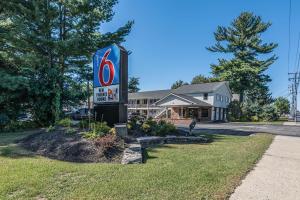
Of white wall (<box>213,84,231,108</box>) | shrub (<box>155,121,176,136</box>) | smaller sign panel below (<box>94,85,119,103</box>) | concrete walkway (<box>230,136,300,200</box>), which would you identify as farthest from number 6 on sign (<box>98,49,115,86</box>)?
white wall (<box>213,84,231,108</box>)

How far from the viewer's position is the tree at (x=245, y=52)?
1592 inches

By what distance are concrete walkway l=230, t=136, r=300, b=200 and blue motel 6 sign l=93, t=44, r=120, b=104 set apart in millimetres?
5554

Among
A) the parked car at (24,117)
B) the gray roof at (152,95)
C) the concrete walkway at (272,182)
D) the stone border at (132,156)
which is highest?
the gray roof at (152,95)

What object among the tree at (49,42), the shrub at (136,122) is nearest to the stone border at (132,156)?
the shrub at (136,122)

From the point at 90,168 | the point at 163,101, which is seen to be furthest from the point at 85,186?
the point at 163,101

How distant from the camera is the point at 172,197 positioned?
382 cm

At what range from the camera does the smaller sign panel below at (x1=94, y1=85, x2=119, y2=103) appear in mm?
9023

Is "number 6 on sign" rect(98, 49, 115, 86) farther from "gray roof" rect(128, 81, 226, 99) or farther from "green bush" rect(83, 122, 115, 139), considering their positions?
"gray roof" rect(128, 81, 226, 99)

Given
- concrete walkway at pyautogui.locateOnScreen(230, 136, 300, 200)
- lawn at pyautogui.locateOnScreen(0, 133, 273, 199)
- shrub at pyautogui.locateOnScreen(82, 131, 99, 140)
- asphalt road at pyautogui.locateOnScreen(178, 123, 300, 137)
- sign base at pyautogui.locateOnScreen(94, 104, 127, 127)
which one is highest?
sign base at pyautogui.locateOnScreen(94, 104, 127, 127)

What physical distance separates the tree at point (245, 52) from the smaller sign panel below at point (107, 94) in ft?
114

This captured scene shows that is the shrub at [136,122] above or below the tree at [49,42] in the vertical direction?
below

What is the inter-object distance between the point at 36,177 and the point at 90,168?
1.13 meters

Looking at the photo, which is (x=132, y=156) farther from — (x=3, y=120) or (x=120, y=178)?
(x=3, y=120)

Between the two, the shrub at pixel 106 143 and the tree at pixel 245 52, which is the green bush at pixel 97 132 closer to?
the shrub at pixel 106 143
